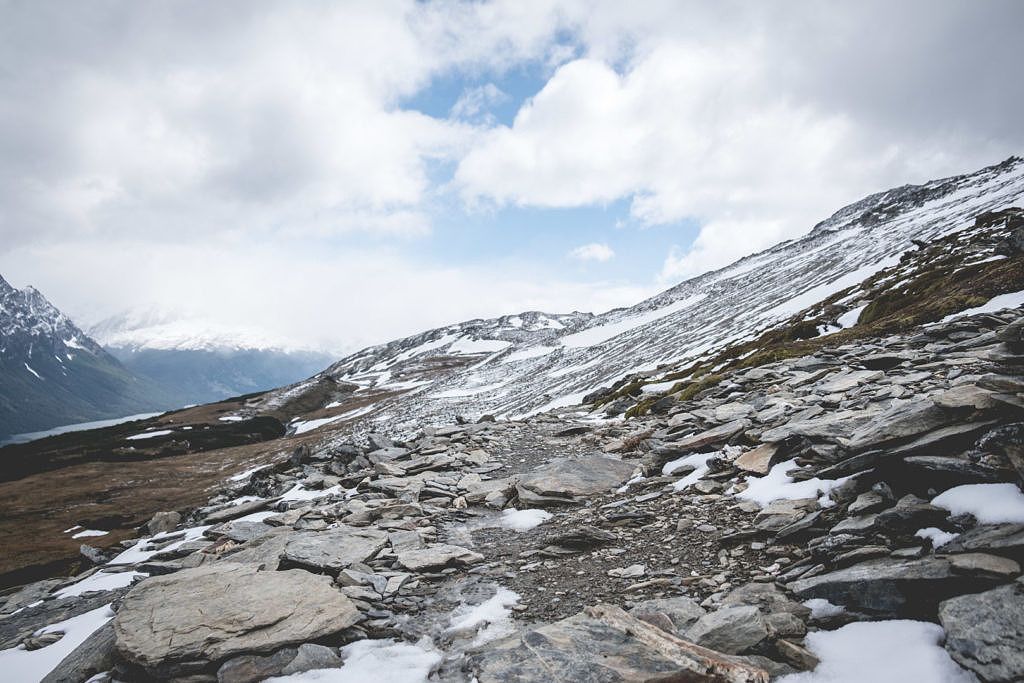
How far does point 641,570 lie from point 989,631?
4.29 meters

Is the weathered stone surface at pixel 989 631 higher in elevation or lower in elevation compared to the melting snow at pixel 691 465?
higher

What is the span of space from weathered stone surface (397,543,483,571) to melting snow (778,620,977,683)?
5.94 m

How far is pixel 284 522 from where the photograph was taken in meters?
12.9

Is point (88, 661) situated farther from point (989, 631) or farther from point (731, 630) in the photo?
point (989, 631)

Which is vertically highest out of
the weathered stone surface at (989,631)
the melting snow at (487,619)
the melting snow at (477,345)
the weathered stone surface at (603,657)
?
the melting snow at (477,345)

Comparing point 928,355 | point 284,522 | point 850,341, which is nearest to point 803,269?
point 850,341

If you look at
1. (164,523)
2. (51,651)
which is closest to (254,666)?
(51,651)

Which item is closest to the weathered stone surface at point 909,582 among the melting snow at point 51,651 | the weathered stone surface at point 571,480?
the weathered stone surface at point 571,480

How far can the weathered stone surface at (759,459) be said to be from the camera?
10328 mm

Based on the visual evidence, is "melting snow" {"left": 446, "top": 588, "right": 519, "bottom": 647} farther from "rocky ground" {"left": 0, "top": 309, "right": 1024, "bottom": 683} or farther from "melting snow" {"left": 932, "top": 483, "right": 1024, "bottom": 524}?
"melting snow" {"left": 932, "top": 483, "right": 1024, "bottom": 524}

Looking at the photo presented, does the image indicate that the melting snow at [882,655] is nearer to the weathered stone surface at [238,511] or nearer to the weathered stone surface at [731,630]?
the weathered stone surface at [731,630]

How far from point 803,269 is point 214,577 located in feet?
335

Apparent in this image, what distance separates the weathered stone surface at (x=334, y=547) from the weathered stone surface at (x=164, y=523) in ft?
27.5

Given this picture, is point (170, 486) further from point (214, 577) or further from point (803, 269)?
point (803, 269)
